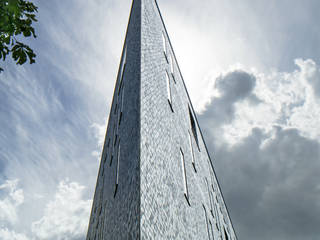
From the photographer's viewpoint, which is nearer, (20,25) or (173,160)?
(20,25)

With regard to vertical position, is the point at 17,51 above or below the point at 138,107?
below

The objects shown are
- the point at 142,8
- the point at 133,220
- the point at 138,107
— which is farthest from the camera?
the point at 142,8

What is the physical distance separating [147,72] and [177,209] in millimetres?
4028

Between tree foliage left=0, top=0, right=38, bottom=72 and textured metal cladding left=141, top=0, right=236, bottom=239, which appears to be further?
textured metal cladding left=141, top=0, right=236, bottom=239

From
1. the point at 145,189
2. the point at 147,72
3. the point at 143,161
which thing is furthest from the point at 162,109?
the point at 145,189

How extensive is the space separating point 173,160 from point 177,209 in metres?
1.48

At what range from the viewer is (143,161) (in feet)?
14.6

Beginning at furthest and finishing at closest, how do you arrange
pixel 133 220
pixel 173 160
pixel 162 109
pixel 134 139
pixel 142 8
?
pixel 142 8 → pixel 162 109 → pixel 173 160 → pixel 134 139 → pixel 133 220

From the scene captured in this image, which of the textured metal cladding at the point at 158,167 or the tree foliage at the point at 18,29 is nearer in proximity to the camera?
the tree foliage at the point at 18,29

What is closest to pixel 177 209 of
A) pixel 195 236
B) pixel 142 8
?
pixel 195 236

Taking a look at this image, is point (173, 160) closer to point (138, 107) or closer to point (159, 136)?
point (159, 136)

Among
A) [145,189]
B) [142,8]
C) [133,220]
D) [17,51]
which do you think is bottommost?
[133,220]

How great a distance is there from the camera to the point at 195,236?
236 inches

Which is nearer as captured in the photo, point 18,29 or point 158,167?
point 18,29
